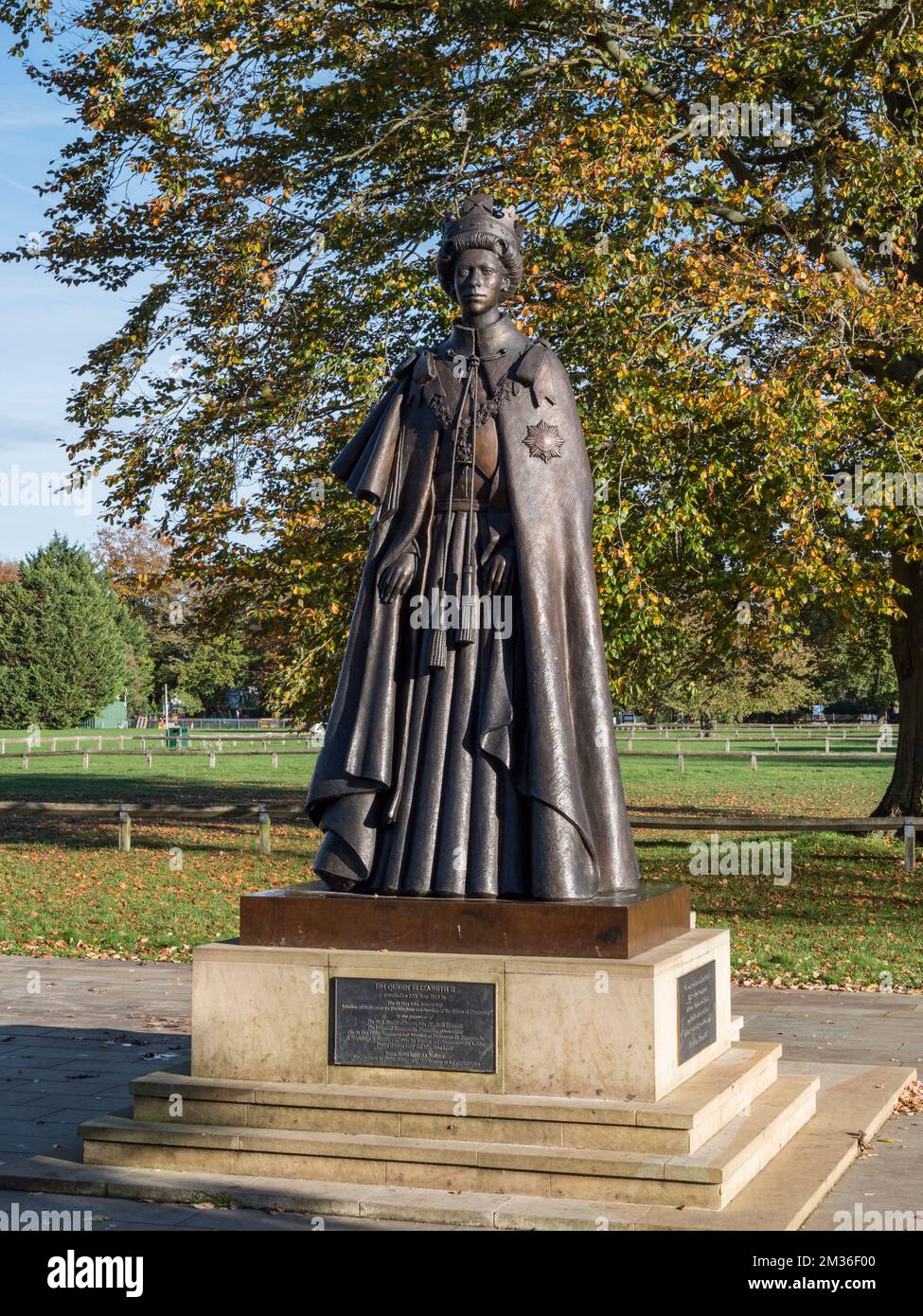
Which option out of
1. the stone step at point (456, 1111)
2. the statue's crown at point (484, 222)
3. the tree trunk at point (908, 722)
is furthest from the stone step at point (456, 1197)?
the tree trunk at point (908, 722)

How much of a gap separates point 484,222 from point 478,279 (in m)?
0.26

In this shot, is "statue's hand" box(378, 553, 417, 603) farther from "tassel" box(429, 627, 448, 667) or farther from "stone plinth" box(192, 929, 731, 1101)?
"stone plinth" box(192, 929, 731, 1101)

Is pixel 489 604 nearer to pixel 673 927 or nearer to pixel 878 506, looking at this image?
pixel 673 927

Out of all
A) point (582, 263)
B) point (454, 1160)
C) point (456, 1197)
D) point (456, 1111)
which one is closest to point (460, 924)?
point (456, 1111)

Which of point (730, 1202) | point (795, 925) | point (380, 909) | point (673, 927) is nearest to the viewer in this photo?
point (730, 1202)

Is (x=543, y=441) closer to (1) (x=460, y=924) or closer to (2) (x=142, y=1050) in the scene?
(1) (x=460, y=924)

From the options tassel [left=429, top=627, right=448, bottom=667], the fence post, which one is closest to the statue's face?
tassel [left=429, top=627, right=448, bottom=667]

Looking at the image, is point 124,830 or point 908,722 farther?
point 124,830

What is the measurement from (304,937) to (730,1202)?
1997mm

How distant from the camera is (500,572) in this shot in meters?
6.51

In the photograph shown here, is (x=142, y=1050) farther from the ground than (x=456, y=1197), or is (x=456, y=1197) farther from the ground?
(x=456, y=1197)

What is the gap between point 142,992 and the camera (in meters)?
11.4

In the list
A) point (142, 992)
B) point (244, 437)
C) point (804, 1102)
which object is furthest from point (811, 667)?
point (804, 1102)
